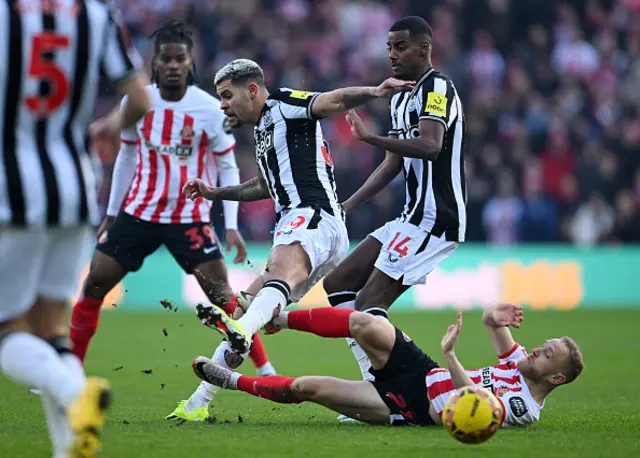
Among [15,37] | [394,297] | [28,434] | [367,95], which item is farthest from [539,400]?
[15,37]

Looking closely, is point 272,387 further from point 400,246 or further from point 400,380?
point 400,246

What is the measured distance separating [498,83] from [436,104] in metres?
15.3

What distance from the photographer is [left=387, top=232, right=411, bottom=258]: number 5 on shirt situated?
7397 millimetres

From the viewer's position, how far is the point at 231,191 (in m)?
7.50

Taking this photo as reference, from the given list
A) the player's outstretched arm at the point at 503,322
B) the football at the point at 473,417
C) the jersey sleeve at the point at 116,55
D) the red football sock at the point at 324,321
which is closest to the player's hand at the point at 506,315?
the player's outstretched arm at the point at 503,322

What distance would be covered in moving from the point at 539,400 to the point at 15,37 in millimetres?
3848

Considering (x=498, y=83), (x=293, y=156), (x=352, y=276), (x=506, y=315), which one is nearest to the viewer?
(x=506, y=315)

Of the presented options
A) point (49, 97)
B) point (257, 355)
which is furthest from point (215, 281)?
point (49, 97)

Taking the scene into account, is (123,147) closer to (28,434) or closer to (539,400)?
(28,434)

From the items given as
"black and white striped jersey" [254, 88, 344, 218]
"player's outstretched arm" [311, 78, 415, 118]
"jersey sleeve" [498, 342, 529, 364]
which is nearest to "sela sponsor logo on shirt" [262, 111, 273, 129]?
"black and white striped jersey" [254, 88, 344, 218]

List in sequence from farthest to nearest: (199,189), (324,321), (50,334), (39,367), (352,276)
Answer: (352,276) < (199,189) < (324,321) < (50,334) < (39,367)

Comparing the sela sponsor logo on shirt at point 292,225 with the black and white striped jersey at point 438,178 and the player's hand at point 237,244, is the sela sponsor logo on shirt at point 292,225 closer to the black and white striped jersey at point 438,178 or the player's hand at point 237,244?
the black and white striped jersey at point 438,178

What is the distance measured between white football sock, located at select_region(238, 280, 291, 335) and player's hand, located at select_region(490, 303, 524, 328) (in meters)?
1.32

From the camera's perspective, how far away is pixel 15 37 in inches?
185
